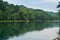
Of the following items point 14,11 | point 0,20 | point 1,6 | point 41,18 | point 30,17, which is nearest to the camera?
point 0,20

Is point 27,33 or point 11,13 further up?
point 11,13

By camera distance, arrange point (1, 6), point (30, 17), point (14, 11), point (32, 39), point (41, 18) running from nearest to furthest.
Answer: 1. point (32, 39)
2. point (1, 6)
3. point (14, 11)
4. point (30, 17)
5. point (41, 18)

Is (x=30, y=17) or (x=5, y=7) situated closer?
(x=5, y=7)

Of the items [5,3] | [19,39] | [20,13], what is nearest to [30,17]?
[20,13]

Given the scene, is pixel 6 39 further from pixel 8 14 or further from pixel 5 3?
pixel 5 3

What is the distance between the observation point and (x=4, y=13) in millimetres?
72688

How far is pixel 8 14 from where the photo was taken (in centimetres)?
7438

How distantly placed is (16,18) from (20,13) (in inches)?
153

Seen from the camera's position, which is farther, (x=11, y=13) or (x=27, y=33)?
(x=11, y=13)

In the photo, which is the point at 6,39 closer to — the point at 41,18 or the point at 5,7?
the point at 5,7

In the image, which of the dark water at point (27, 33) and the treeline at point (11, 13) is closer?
the dark water at point (27, 33)

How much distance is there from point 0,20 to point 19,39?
4464 centimetres

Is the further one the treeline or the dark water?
the treeline

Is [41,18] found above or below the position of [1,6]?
below
